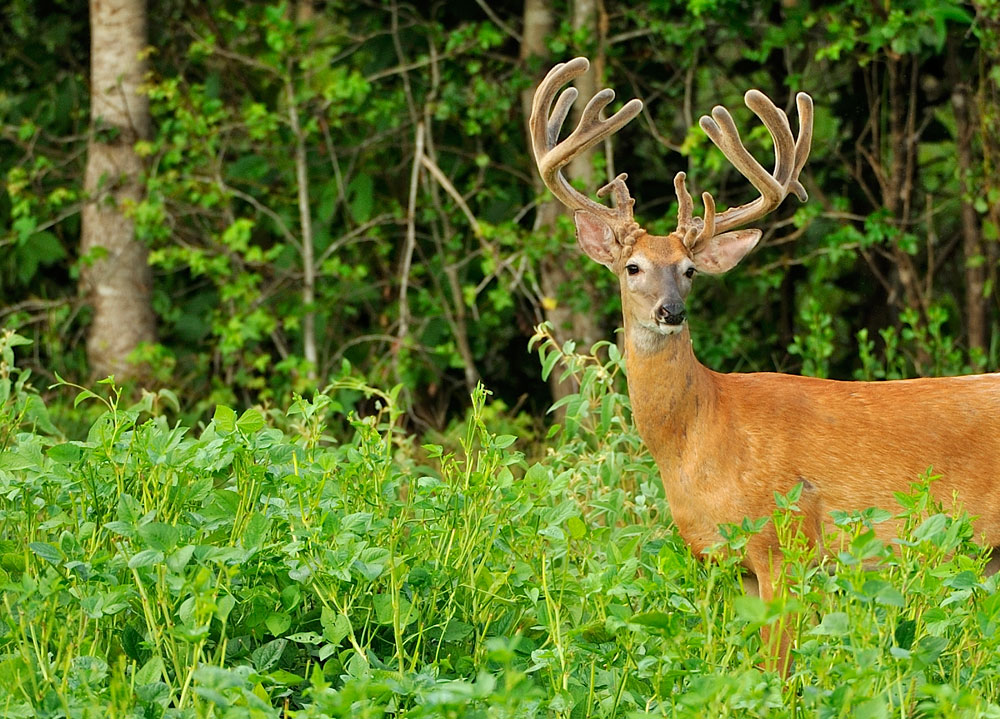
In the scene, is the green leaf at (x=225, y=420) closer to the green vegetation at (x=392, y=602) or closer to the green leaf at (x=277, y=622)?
the green vegetation at (x=392, y=602)

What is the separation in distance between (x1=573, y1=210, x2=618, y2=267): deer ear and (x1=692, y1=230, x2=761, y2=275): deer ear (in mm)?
259

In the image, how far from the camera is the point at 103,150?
751cm

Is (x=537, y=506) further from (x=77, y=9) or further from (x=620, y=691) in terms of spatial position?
(x=77, y=9)

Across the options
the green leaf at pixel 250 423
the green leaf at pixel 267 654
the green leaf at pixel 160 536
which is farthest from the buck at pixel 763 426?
the green leaf at pixel 160 536

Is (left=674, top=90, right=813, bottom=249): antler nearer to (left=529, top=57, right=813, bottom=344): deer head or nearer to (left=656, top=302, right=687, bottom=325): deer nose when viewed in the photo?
(left=529, top=57, right=813, bottom=344): deer head

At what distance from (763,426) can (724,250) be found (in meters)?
0.61

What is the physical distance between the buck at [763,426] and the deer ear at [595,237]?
0.06 feet

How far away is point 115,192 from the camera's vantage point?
752 centimetres

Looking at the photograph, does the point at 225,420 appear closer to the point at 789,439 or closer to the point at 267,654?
the point at 267,654

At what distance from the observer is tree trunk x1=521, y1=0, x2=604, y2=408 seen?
695 centimetres

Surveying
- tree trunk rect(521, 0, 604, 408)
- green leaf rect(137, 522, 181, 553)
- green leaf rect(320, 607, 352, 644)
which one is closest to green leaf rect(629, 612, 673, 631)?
green leaf rect(320, 607, 352, 644)

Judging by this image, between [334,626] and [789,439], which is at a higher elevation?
[789,439]

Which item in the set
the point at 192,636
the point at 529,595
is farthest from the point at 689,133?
the point at 192,636

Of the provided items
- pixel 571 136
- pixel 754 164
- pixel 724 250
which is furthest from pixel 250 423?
pixel 754 164
